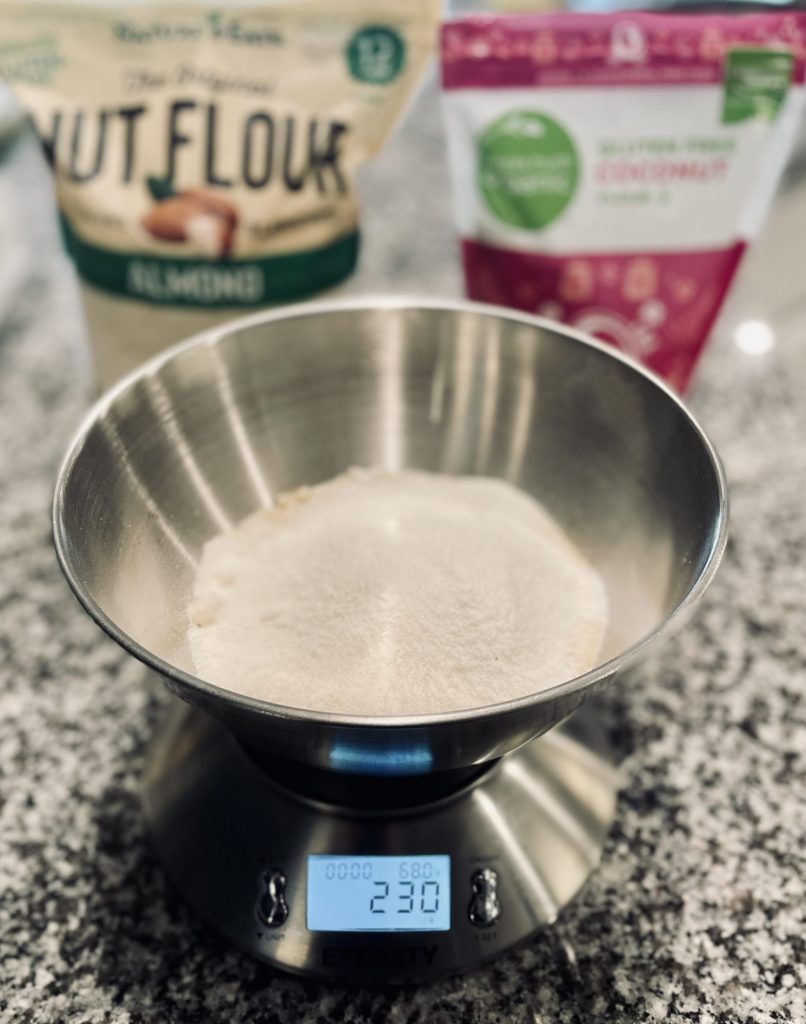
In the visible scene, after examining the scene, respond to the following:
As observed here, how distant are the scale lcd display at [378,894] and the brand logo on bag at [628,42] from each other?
0.62m

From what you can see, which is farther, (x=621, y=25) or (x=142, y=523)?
(x=621, y=25)

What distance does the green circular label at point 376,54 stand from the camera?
712mm

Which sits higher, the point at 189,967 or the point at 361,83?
the point at 361,83

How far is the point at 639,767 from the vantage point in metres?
0.58

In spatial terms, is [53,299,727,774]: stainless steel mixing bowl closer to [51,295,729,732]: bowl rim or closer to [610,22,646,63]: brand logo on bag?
[51,295,729,732]: bowl rim

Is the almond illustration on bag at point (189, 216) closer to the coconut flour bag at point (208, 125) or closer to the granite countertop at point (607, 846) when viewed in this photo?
the coconut flour bag at point (208, 125)

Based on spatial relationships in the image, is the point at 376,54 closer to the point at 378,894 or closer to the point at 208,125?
the point at 208,125

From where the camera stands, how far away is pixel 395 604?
0.48 m

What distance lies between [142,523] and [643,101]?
529 millimetres

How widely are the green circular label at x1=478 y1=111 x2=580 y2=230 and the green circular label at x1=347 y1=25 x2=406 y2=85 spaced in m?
0.09

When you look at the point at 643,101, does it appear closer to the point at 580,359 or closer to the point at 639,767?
the point at 580,359

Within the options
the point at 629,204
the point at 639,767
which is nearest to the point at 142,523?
the point at 639,767

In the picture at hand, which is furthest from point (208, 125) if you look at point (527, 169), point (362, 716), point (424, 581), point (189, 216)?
point (362, 716)

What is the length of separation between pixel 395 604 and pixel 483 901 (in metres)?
0.17
